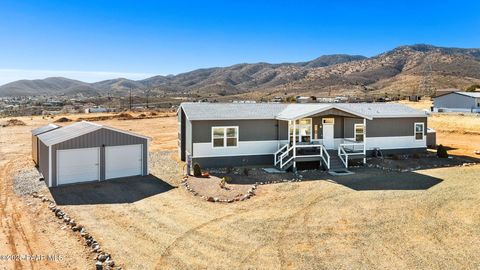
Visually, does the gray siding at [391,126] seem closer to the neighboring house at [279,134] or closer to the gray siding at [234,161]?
the neighboring house at [279,134]

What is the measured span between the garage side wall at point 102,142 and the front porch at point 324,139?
7788mm

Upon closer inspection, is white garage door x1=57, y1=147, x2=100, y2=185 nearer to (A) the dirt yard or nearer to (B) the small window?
(A) the dirt yard

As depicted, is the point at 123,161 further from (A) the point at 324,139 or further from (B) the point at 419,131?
(B) the point at 419,131

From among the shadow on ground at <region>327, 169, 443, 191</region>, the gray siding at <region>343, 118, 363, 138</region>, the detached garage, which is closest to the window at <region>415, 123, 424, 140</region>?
the gray siding at <region>343, 118, 363, 138</region>

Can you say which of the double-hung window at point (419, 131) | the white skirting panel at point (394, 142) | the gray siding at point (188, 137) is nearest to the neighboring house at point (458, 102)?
the double-hung window at point (419, 131)

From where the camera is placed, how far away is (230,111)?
23.5 meters

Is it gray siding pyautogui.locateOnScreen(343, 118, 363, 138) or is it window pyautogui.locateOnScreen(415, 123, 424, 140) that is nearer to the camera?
gray siding pyautogui.locateOnScreen(343, 118, 363, 138)

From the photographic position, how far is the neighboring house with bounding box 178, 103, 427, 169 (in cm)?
2219

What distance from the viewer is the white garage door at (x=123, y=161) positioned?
1925cm

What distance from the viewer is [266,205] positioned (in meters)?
15.4

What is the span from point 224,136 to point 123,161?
604cm

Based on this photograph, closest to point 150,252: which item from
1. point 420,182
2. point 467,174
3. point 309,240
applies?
point 309,240

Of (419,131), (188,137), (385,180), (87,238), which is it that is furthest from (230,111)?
(419,131)

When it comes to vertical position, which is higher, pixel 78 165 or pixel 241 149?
pixel 241 149
